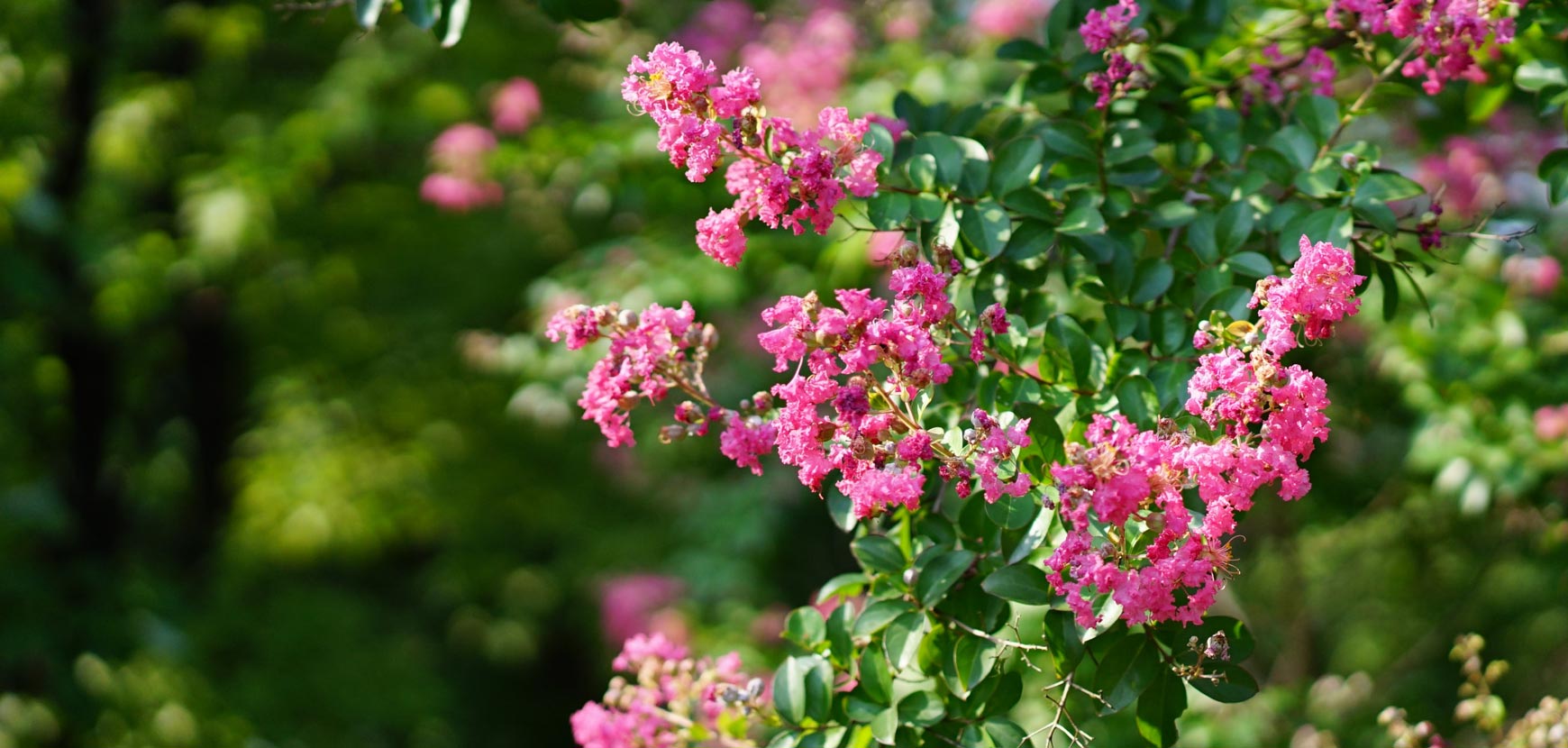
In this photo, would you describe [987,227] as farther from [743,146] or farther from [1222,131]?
[1222,131]

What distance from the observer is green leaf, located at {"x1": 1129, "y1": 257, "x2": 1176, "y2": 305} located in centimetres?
128

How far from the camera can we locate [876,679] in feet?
4.00

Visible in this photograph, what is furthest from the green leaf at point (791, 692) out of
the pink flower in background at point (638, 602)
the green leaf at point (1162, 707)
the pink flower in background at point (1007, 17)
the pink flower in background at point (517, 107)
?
the pink flower in background at point (638, 602)

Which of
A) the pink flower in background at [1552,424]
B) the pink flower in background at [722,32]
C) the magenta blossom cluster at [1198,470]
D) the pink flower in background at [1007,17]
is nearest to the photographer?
the magenta blossom cluster at [1198,470]

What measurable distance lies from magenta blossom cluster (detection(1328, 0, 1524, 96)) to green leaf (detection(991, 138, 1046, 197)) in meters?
0.38

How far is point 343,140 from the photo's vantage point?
4.45 m

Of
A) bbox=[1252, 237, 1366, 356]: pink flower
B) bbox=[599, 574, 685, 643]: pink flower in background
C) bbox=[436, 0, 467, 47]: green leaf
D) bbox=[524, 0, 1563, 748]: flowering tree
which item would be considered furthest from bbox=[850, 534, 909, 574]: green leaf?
bbox=[599, 574, 685, 643]: pink flower in background

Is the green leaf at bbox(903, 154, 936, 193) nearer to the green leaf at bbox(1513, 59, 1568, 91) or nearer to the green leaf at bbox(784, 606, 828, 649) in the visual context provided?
the green leaf at bbox(784, 606, 828, 649)

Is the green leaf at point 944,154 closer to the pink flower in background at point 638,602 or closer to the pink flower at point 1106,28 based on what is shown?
the pink flower at point 1106,28

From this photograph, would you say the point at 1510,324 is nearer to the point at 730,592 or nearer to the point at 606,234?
the point at 730,592

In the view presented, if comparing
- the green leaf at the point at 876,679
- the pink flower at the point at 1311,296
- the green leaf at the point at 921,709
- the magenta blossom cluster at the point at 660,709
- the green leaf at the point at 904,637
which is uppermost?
the pink flower at the point at 1311,296

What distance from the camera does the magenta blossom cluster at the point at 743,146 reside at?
109 cm

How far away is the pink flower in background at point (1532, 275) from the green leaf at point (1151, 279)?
1.58 meters

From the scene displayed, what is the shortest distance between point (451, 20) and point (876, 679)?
0.90 metres
